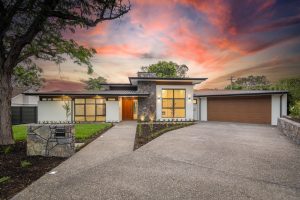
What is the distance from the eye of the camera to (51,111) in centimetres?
1931

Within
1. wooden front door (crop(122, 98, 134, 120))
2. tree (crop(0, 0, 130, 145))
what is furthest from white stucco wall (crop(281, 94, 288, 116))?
tree (crop(0, 0, 130, 145))

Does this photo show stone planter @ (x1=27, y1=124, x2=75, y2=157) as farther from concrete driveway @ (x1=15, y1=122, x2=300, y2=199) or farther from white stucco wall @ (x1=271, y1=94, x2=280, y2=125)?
white stucco wall @ (x1=271, y1=94, x2=280, y2=125)

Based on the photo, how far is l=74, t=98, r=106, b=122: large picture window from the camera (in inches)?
786

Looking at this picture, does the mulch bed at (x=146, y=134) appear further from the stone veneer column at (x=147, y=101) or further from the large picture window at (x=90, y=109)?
the large picture window at (x=90, y=109)

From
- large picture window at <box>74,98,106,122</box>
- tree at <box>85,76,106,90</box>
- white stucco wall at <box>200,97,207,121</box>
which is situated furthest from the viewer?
tree at <box>85,76,106,90</box>

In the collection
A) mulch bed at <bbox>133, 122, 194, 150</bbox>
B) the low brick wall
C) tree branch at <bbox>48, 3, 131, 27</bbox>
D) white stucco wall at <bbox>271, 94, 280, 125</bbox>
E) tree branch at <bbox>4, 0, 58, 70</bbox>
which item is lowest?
mulch bed at <bbox>133, 122, 194, 150</bbox>

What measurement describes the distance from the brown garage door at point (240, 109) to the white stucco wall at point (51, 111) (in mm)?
15525

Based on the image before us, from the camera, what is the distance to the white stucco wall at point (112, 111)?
19.5 m

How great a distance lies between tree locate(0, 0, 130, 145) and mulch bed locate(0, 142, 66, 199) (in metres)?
2.15

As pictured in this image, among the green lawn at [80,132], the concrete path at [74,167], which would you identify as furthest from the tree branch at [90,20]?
the green lawn at [80,132]

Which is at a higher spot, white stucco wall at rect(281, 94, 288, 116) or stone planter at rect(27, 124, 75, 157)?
white stucco wall at rect(281, 94, 288, 116)

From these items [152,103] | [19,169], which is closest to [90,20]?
[19,169]

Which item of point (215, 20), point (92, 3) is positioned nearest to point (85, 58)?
point (92, 3)

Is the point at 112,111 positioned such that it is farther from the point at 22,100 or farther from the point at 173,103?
the point at 22,100
